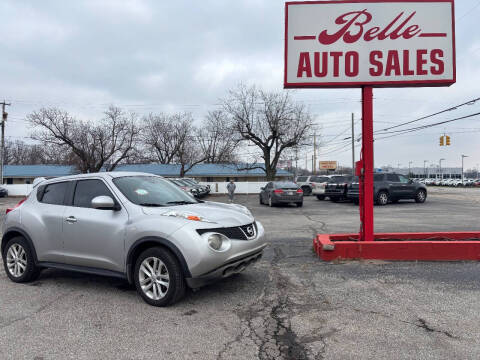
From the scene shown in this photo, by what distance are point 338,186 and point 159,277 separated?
63.1ft

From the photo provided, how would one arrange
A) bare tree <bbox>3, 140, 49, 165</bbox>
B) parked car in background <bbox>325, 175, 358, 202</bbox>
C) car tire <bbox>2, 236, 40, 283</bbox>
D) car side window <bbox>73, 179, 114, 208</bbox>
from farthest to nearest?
bare tree <bbox>3, 140, 49, 165</bbox> < parked car in background <bbox>325, 175, 358, 202</bbox> < car tire <bbox>2, 236, 40, 283</bbox> < car side window <bbox>73, 179, 114, 208</bbox>

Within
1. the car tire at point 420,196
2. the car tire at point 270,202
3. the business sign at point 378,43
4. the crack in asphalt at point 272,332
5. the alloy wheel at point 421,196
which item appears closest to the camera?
the crack in asphalt at point 272,332

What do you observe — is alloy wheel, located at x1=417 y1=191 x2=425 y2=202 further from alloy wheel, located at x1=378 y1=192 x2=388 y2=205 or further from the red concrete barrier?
the red concrete barrier

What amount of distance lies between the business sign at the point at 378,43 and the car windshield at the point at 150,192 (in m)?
3.53

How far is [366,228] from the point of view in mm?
6910

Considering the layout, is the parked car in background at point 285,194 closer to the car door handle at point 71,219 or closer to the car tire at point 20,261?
the car tire at point 20,261

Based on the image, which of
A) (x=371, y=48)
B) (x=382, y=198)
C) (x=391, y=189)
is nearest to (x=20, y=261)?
(x=371, y=48)

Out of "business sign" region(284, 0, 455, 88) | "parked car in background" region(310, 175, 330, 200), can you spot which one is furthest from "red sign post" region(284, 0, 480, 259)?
"parked car in background" region(310, 175, 330, 200)

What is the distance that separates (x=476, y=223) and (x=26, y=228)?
12.5 metres

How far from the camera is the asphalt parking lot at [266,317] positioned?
3.22 metres

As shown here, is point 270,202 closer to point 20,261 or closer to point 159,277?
point 20,261

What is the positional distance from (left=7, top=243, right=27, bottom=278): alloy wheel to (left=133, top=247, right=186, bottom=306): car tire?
2.17 meters

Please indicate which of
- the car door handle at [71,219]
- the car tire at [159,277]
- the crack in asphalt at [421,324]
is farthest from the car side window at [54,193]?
the crack in asphalt at [421,324]

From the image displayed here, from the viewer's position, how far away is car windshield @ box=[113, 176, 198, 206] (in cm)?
479
